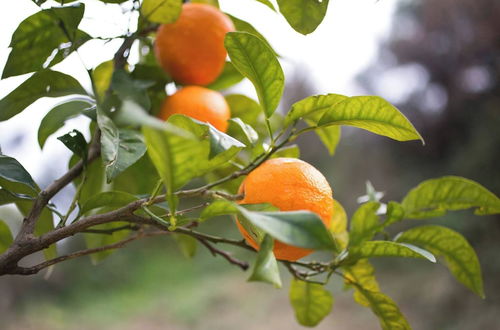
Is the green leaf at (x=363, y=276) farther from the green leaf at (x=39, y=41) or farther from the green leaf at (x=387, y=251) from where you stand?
the green leaf at (x=39, y=41)

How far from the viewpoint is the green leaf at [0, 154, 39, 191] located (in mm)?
388

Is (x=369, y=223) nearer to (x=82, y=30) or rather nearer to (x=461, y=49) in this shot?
(x=82, y=30)

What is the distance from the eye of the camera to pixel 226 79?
61cm

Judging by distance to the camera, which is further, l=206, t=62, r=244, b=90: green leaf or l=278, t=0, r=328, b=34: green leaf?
l=206, t=62, r=244, b=90: green leaf

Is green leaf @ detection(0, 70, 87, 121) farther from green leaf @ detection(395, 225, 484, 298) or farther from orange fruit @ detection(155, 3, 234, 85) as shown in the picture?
green leaf @ detection(395, 225, 484, 298)

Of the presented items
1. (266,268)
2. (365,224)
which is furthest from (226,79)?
(266,268)

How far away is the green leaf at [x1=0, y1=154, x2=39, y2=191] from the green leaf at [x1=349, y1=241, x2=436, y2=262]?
0.30 meters

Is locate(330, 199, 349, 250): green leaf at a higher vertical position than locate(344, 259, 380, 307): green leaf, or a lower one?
higher

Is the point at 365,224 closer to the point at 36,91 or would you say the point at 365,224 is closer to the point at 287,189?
the point at 287,189

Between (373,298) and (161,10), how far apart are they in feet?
1.19

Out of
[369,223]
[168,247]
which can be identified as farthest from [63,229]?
[168,247]

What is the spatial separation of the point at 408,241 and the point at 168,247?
5340 mm

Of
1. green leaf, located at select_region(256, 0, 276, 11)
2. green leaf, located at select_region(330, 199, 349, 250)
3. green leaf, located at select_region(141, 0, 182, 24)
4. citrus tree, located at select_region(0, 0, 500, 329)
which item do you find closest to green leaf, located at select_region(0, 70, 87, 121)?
citrus tree, located at select_region(0, 0, 500, 329)

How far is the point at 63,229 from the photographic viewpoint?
35 centimetres
